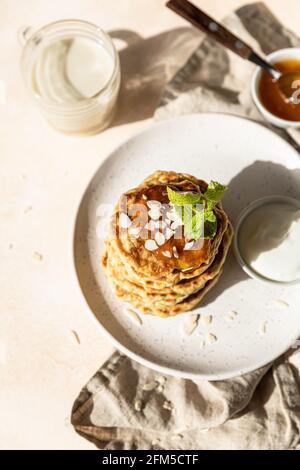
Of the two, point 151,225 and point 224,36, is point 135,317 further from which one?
point 224,36

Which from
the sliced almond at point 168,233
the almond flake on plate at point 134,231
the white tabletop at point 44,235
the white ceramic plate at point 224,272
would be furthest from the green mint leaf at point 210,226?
the white tabletop at point 44,235

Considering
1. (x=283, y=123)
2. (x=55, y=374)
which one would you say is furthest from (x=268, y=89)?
(x=55, y=374)

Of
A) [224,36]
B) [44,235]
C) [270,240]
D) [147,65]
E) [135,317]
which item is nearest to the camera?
[270,240]

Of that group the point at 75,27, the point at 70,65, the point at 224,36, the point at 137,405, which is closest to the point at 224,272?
the point at 137,405

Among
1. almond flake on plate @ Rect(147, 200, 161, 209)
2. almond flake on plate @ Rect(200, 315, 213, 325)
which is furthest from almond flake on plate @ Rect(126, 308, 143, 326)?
almond flake on plate @ Rect(147, 200, 161, 209)

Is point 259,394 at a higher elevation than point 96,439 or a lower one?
higher
